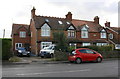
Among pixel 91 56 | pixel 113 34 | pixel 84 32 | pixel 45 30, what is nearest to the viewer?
pixel 91 56

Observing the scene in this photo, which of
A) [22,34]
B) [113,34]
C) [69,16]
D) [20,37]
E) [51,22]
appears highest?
[69,16]

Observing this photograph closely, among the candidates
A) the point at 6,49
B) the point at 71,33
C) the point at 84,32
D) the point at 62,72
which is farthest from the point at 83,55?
the point at 84,32

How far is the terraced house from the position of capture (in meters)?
37.1

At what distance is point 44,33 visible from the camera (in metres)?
37.5

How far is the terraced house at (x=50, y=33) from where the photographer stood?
1460 inches

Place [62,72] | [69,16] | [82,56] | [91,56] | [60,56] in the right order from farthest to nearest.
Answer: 1. [69,16]
2. [60,56]
3. [91,56]
4. [82,56]
5. [62,72]

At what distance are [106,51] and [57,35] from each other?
851 cm

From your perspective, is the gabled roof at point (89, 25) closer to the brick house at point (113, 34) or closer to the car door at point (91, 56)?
the brick house at point (113, 34)

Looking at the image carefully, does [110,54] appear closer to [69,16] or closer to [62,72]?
[69,16]

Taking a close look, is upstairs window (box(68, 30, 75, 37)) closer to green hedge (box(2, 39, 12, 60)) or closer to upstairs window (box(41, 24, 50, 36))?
upstairs window (box(41, 24, 50, 36))

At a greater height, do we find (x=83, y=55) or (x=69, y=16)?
(x=69, y=16)

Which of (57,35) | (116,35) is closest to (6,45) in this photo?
(57,35)

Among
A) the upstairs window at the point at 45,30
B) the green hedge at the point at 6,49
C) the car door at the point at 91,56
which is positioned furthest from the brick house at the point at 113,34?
the green hedge at the point at 6,49

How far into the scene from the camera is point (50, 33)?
125 feet
